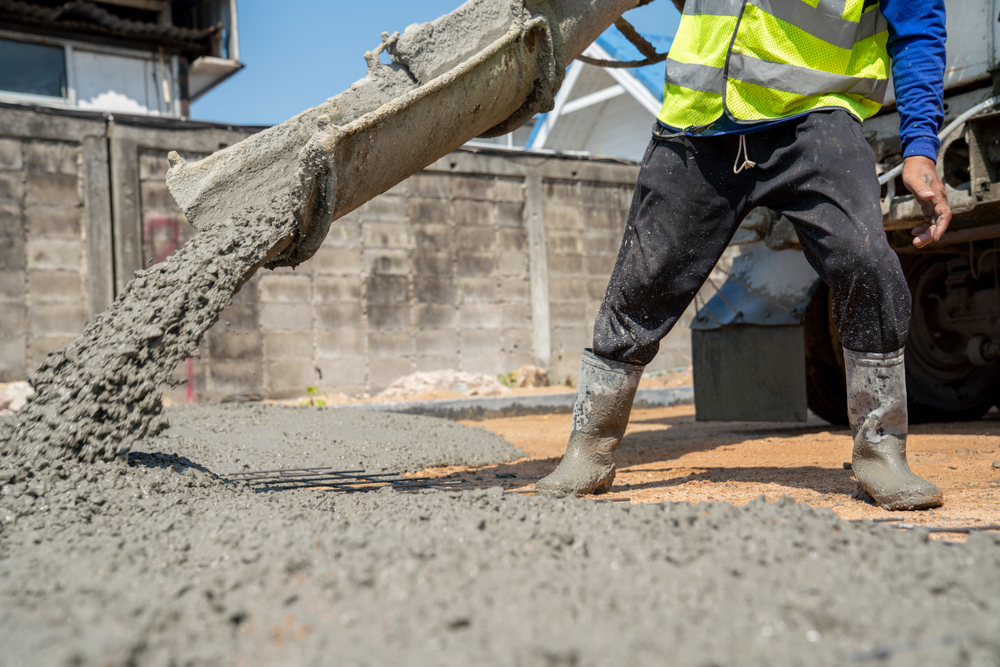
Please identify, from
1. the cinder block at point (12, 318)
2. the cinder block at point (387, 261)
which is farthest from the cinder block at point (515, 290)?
the cinder block at point (12, 318)

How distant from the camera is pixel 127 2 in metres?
10.6

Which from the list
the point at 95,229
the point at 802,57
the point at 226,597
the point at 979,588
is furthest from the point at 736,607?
the point at 95,229

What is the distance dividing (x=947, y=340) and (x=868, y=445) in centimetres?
263

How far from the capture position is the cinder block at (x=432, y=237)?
805 cm

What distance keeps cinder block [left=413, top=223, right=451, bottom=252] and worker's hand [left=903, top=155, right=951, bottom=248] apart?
6228 mm

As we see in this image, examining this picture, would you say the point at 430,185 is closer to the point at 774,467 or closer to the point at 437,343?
the point at 437,343

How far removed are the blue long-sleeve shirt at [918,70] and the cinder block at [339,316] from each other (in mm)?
5909

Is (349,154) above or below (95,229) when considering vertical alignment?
below

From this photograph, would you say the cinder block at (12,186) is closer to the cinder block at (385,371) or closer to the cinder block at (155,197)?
the cinder block at (155,197)

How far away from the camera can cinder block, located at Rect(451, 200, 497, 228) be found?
8242 millimetres

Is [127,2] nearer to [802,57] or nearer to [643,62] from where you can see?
[643,62]

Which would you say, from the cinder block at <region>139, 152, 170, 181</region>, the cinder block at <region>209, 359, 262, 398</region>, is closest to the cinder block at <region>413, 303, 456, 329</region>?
the cinder block at <region>209, 359, 262, 398</region>

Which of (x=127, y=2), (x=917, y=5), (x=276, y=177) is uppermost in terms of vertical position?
(x=127, y=2)

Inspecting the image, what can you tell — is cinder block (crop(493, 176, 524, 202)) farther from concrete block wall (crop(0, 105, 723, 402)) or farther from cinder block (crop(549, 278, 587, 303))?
cinder block (crop(549, 278, 587, 303))
